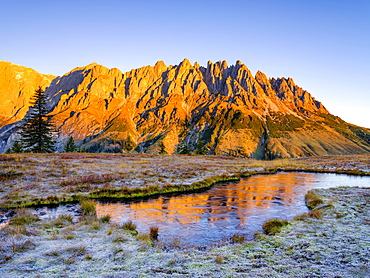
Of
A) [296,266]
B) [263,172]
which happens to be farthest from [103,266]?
[263,172]

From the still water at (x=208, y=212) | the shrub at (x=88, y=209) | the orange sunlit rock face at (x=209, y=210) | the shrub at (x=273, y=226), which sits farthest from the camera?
the shrub at (x=88, y=209)

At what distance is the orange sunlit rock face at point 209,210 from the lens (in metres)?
16.4

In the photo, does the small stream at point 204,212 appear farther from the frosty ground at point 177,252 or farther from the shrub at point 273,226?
the frosty ground at point 177,252

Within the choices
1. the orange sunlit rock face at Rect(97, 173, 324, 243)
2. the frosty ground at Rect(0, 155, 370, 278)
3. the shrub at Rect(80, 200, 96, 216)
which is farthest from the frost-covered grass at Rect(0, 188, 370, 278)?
the orange sunlit rock face at Rect(97, 173, 324, 243)

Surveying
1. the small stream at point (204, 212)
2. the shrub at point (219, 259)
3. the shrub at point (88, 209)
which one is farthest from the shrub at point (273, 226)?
the shrub at point (88, 209)

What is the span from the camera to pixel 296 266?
928cm

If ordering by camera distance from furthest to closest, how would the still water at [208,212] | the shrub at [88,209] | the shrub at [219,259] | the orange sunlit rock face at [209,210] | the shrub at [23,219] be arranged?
the shrub at [88,209], the orange sunlit rock face at [209,210], the still water at [208,212], the shrub at [23,219], the shrub at [219,259]

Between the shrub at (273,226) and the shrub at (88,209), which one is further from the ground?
the shrub at (273,226)

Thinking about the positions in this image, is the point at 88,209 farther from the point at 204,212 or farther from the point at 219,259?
the point at 219,259

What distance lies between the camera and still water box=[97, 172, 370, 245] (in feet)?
49.1

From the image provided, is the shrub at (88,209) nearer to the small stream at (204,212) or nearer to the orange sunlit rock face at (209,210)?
the small stream at (204,212)

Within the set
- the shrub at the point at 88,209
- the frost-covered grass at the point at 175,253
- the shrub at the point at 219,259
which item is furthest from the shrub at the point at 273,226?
the shrub at the point at 88,209

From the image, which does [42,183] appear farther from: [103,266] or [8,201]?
[103,266]

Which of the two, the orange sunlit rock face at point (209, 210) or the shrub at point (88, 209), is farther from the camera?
the shrub at point (88, 209)
